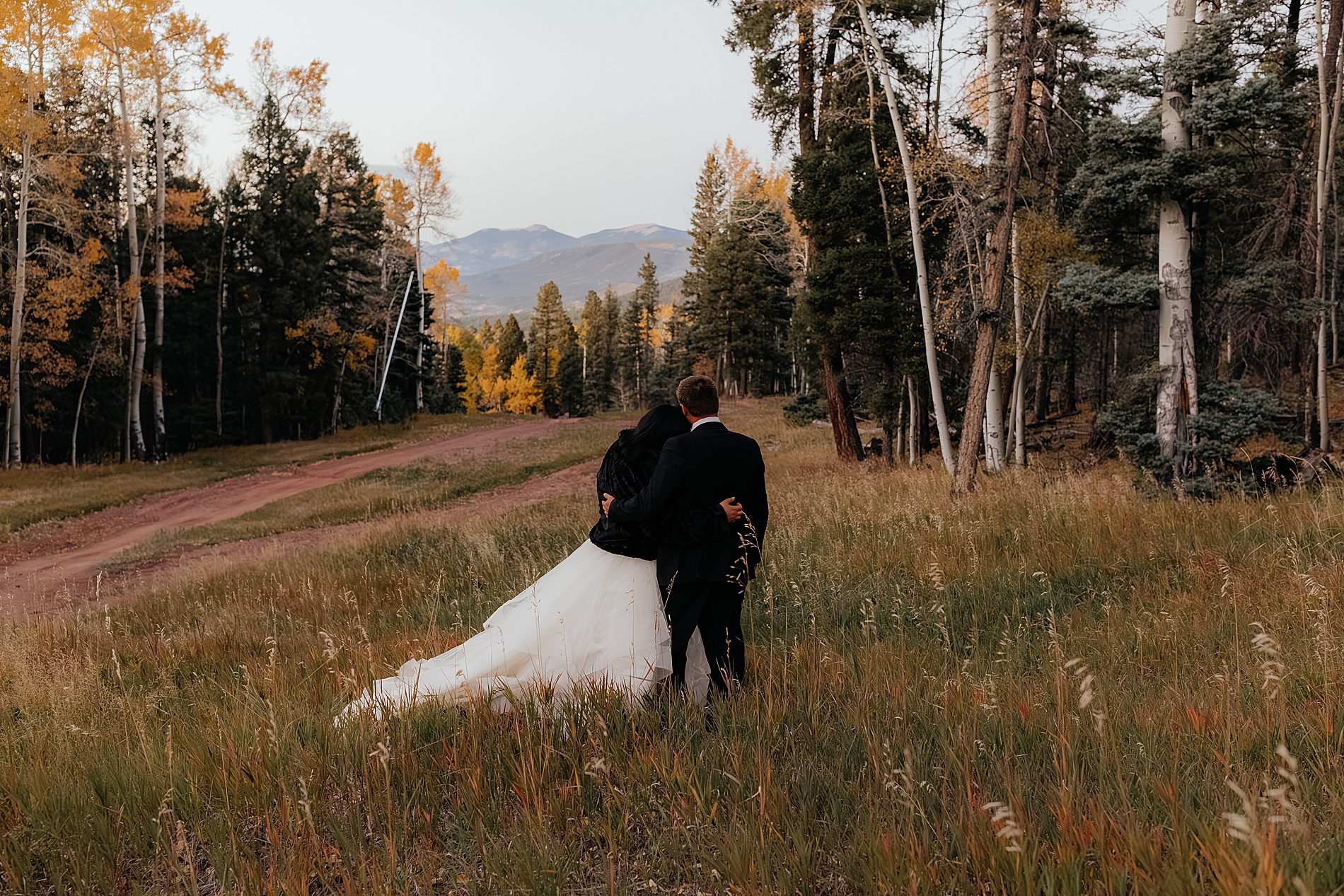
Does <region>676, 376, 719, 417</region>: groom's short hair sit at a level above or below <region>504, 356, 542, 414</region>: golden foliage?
below

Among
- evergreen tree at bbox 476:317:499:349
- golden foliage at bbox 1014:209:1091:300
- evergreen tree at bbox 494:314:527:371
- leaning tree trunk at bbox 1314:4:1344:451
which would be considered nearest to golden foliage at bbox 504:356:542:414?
evergreen tree at bbox 494:314:527:371

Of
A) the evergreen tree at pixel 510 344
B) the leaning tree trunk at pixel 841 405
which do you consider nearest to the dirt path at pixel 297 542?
the leaning tree trunk at pixel 841 405

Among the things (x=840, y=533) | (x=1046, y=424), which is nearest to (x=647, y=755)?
(x=840, y=533)

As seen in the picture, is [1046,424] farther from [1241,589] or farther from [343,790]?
[343,790]

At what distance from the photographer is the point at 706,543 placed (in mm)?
3857

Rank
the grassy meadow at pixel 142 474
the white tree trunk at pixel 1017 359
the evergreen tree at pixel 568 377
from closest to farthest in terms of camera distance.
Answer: the white tree trunk at pixel 1017 359
the grassy meadow at pixel 142 474
the evergreen tree at pixel 568 377

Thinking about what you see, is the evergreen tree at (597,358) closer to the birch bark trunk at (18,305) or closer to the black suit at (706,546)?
the birch bark trunk at (18,305)

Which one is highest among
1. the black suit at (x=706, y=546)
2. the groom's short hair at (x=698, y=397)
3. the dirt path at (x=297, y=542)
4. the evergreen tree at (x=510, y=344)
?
the evergreen tree at (x=510, y=344)

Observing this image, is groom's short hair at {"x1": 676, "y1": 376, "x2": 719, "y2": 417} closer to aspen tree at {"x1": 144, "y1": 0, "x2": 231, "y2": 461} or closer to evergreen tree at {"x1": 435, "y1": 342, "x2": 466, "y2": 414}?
aspen tree at {"x1": 144, "y1": 0, "x2": 231, "y2": 461}

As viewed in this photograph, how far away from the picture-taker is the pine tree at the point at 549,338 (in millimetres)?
75312

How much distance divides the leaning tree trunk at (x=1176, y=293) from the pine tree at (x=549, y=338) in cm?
6663

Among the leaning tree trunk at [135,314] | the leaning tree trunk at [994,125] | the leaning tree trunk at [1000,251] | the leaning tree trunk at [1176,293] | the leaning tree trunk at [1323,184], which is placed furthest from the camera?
the leaning tree trunk at [135,314]

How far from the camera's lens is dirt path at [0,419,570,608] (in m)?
11.3

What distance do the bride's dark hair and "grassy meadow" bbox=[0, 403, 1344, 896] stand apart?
4.58 feet
